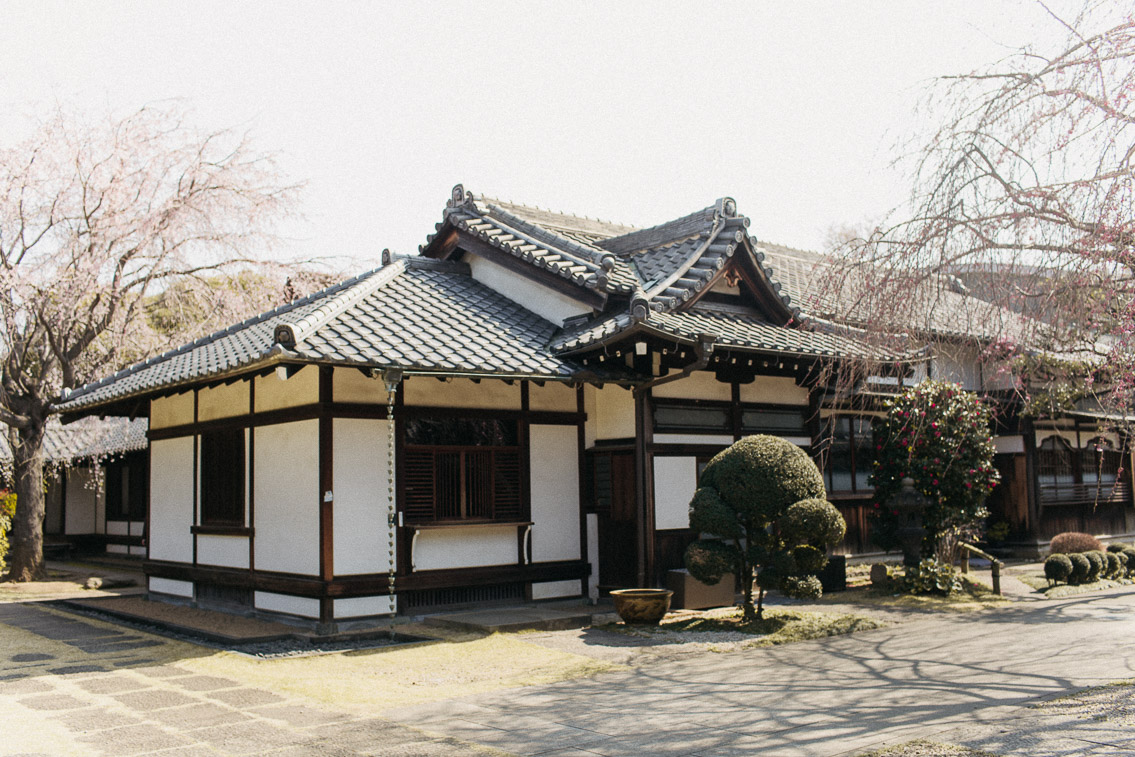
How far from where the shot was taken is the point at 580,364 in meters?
12.1

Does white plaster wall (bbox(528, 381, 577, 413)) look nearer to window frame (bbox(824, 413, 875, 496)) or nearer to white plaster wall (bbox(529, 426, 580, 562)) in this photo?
white plaster wall (bbox(529, 426, 580, 562))

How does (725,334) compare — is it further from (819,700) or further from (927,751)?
(927,751)

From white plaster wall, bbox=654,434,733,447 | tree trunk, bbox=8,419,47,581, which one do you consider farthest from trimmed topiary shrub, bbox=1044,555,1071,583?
tree trunk, bbox=8,419,47,581

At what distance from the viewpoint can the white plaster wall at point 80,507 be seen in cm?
2589

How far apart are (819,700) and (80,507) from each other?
81.8ft

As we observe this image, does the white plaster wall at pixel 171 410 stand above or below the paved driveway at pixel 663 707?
above

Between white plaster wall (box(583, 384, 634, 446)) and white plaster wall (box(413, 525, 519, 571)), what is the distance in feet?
6.41

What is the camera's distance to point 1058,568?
551 inches

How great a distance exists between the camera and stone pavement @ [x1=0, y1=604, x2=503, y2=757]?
615cm

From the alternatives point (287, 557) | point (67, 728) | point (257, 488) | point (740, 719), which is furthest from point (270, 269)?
point (740, 719)

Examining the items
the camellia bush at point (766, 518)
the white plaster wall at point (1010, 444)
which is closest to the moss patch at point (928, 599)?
the camellia bush at point (766, 518)

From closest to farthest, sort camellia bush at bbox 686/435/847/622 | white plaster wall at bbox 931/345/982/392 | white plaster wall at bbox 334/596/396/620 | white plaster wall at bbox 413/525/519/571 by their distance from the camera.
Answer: camellia bush at bbox 686/435/847/622
white plaster wall at bbox 334/596/396/620
white plaster wall at bbox 413/525/519/571
white plaster wall at bbox 931/345/982/392

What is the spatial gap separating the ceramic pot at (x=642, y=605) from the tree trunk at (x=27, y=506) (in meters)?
12.9

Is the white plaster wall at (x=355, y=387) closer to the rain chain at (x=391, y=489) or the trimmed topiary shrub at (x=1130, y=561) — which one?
the rain chain at (x=391, y=489)
